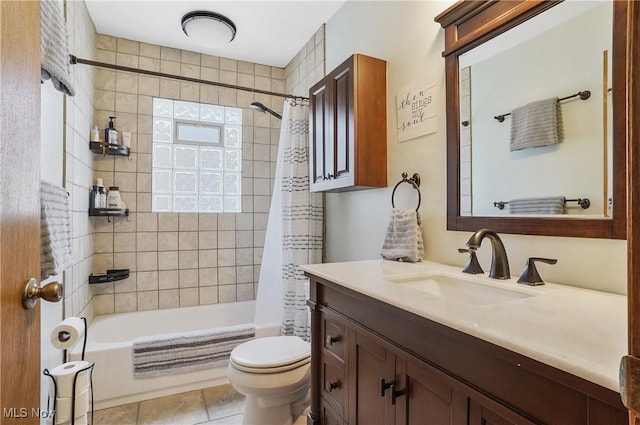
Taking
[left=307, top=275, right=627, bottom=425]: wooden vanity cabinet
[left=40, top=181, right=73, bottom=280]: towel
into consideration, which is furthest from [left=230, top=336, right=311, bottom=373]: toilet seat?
A: [left=40, top=181, right=73, bottom=280]: towel

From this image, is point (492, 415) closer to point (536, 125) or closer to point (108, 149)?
point (536, 125)

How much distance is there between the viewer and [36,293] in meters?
0.70

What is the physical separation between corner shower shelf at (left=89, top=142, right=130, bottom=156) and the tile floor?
1834 millimetres

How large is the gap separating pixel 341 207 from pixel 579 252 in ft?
4.94

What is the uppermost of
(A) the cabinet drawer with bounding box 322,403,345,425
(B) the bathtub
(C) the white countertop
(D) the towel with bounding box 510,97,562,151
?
(D) the towel with bounding box 510,97,562,151

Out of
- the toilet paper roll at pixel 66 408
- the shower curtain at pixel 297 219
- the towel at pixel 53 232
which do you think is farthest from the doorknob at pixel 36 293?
the shower curtain at pixel 297 219

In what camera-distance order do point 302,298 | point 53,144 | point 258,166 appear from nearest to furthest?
point 53,144 → point 302,298 → point 258,166

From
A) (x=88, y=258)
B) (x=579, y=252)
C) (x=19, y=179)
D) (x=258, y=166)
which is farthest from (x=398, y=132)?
(x=88, y=258)

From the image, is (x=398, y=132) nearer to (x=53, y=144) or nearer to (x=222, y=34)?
(x=222, y=34)

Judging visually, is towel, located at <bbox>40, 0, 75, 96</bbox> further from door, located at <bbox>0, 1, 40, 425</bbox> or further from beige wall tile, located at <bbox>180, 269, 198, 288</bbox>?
beige wall tile, located at <bbox>180, 269, 198, 288</bbox>

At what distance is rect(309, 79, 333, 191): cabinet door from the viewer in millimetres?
2043

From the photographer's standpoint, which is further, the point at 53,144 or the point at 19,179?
the point at 53,144

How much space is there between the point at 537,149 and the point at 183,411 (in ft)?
7.54

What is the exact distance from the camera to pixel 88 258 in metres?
2.47
